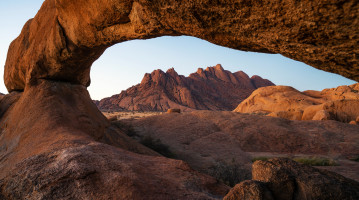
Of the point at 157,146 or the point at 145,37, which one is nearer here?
the point at 145,37

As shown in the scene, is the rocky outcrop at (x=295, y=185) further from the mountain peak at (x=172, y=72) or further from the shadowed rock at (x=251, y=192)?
the mountain peak at (x=172, y=72)

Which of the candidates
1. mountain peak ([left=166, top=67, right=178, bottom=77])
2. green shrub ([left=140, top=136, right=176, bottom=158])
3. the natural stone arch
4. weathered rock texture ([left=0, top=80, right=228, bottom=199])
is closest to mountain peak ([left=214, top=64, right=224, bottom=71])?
mountain peak ([left=166, top=67, right=178, bottom=77])

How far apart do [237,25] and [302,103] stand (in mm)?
30168

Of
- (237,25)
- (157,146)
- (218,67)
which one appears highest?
(218,67)

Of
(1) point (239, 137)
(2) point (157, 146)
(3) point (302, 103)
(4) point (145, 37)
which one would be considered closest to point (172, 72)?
(3) point (302, 103)

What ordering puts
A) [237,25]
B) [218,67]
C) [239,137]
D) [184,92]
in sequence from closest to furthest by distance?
1. [237,25]
2. [239,137]
3. [184,92]
4. [218,67]

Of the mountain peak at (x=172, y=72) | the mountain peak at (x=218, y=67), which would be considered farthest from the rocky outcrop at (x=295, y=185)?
the mountain peak at (x=218, y=67)

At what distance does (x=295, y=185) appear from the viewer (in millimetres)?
2182

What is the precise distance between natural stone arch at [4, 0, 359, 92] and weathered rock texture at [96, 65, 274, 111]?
51356 millimetres

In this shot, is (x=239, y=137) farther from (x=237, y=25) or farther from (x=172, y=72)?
(x=172, y=72)

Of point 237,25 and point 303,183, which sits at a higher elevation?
point 237,25

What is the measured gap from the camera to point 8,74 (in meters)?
9.22

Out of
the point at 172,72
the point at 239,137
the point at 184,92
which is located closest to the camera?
the point at 239,137

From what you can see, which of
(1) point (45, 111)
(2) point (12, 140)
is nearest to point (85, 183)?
(1) point (45, 111)
